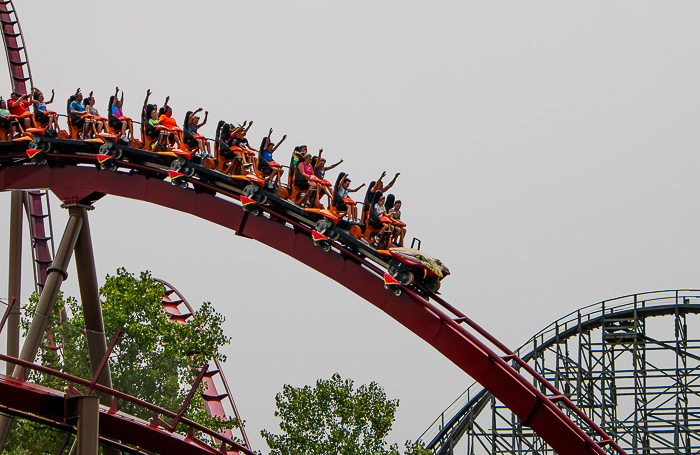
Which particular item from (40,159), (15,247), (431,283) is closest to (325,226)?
(431,283)

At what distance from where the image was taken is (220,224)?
1102cm

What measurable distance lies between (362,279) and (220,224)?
2101 mm

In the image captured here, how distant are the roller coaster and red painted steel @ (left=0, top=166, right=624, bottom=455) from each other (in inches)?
0.5

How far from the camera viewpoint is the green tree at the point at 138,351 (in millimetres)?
8617

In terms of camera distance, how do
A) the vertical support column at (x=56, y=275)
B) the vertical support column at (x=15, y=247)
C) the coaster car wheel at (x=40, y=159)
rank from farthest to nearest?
the vertical support column at (x=15, y=247)
the coaster car wheel at (x=40, y=159)
the vertical support column at (x=56, y=275)

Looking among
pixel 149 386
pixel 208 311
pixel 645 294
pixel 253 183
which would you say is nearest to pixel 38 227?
pixel 208 311

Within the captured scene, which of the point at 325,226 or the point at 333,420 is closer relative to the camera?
the point at 325,226

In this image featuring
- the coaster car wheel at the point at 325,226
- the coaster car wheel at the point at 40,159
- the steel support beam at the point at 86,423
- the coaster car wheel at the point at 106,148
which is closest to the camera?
the steel support beam at the point at 86,423

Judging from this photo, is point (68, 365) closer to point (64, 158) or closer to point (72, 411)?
point (72, 411)

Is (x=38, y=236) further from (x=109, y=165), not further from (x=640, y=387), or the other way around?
(x=640, y=387)

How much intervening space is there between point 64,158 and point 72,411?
15.8ft

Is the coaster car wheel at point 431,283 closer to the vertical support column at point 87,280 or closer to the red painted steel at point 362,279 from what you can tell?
the red painted steel at point 362,279

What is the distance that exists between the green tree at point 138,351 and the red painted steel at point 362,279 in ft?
6.16

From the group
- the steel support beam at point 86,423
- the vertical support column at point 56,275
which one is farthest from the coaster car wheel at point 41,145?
the steel support beam at point 86,423
